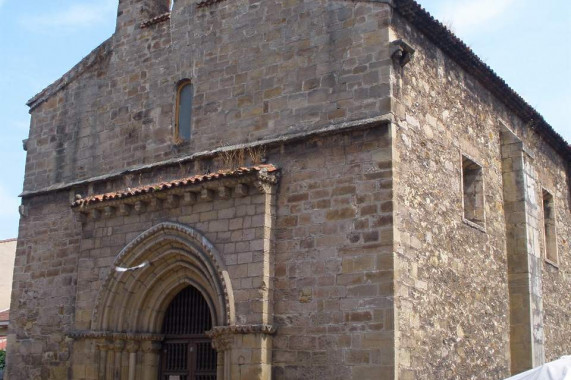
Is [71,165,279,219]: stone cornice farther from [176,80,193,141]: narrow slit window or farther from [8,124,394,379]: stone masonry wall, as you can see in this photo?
[176,80,193,141]: narrow slit window

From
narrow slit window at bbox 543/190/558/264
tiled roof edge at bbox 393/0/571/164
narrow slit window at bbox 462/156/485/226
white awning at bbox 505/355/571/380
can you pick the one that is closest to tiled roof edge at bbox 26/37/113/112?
tiled roof edge at bbox 393/0/571/164

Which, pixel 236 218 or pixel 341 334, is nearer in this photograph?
pixel 341 334

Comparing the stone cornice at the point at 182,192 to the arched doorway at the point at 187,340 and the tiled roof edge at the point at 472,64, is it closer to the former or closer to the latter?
the arched doorway at the point at 187,340

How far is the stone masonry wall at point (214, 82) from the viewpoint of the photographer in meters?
10.9

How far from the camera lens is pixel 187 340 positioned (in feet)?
39.7

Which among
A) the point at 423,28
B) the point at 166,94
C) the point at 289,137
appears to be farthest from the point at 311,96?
the point at 166,94

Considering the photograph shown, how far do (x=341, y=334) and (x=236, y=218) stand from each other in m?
2.33

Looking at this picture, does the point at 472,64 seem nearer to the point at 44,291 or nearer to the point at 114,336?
the point at 114,336

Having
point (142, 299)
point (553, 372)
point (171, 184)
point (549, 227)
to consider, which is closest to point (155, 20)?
point (171, 184)

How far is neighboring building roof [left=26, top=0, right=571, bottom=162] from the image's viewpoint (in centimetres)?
1132

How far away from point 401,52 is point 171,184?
3.94 meters

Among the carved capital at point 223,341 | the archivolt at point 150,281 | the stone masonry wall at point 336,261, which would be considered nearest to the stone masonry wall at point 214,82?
the stone masonry wall at point 336,261

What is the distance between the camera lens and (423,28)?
11.6 metres

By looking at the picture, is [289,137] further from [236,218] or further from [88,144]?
[88,144]
